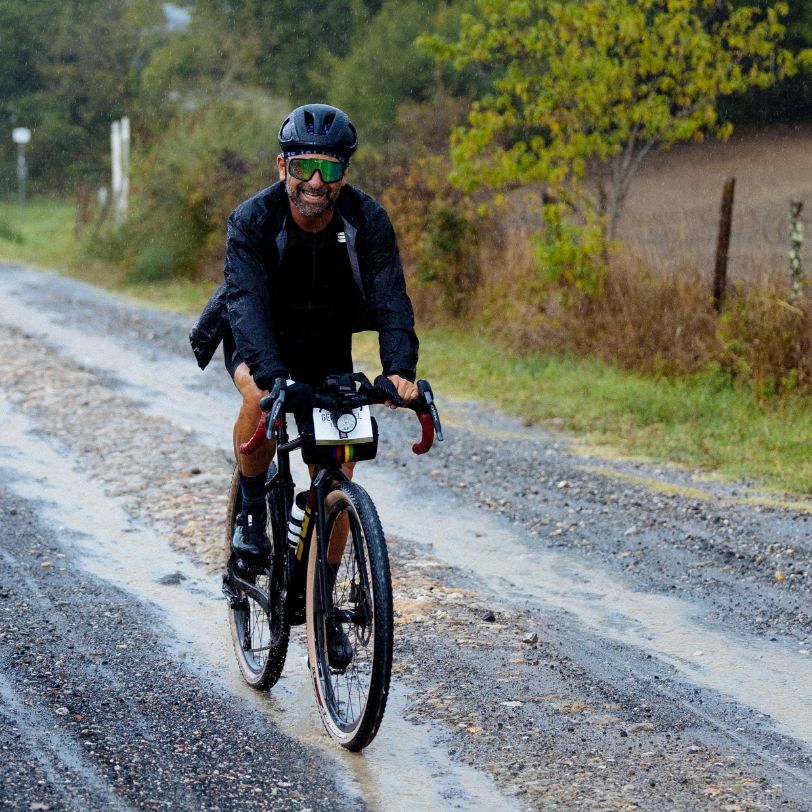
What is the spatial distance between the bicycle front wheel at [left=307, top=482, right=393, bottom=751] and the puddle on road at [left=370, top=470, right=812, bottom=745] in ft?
4.86

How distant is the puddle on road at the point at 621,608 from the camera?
492 centimetres

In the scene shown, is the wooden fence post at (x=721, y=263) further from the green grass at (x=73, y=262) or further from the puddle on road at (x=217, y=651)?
the green grass at (x=73, y=262)

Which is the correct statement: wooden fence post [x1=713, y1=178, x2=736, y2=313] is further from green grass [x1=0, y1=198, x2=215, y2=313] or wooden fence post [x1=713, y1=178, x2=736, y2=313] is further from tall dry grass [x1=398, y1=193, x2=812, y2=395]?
green grass [x1=0, y1=198, x2=215, y2=313]

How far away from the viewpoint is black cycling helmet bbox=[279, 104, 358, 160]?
4.14 meters

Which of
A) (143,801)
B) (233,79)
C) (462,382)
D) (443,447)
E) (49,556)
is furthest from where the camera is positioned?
(233,79)

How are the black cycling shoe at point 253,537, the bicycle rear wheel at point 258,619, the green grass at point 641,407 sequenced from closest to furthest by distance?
the bicycle rear wheel at point 258,619, the black cycling shoe at point 253,537, the green grass at point 641,407

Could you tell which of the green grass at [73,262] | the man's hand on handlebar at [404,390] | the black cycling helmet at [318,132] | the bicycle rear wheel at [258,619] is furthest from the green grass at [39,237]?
the man's hand on handlebar at [404,390]

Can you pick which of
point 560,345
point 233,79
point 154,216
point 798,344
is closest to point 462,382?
point 560,345

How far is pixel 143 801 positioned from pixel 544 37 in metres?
11.2

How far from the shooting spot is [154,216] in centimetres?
2452

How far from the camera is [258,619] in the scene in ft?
16.1

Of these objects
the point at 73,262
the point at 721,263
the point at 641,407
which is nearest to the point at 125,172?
the point at 73,262

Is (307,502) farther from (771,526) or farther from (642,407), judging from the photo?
(642,407)

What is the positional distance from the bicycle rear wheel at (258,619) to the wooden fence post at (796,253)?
7.17 m
